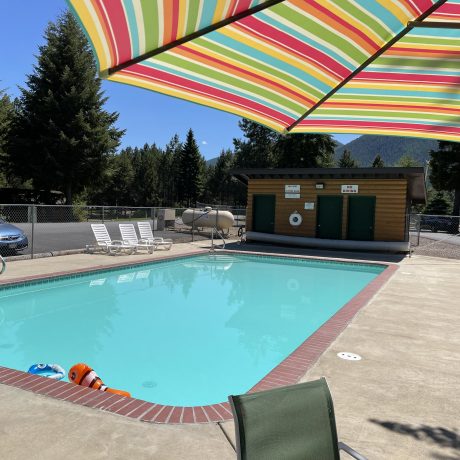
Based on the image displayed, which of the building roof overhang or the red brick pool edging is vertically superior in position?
the building roof overhang

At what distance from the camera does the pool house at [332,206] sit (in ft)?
60.5

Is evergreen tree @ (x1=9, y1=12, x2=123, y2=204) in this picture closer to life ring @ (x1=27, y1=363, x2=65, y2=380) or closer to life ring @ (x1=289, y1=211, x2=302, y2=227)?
life ring @ (x1=289, y1=211, x2=302, y2=227)

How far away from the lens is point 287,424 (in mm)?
2006

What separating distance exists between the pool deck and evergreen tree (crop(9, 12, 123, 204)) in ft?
109

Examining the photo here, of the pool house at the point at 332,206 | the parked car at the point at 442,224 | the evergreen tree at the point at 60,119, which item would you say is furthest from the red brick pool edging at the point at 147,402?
the parked car at the point at 442,224

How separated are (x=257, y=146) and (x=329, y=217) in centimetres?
3610

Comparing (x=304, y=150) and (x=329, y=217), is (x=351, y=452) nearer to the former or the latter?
(x=329, y=217)

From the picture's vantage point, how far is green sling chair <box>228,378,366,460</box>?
1904 millimetres

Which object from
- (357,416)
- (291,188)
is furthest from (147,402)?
(291,188)

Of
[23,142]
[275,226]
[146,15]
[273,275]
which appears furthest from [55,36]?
[146,15]

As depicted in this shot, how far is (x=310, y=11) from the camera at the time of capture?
2.38 meters

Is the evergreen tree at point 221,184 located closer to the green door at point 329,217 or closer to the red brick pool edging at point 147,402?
the green door at point 329,217

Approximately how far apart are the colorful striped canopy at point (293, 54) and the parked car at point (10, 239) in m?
11.2

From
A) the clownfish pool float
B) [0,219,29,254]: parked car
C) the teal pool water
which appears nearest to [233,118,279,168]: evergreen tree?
the teal pool water
